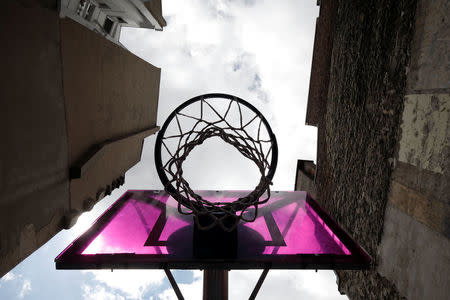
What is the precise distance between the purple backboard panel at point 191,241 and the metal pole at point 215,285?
1.01 feet

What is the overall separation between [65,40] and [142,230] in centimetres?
248

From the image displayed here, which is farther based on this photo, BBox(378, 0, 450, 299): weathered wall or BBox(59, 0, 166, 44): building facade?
BBox(59, 0, 166, 44): building facade

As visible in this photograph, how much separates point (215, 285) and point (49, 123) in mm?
2566

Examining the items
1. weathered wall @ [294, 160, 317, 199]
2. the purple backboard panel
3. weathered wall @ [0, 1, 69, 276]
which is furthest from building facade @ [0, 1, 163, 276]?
weathered wall @ [294, 160, 317, 199]

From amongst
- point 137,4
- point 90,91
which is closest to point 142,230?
point 90,91

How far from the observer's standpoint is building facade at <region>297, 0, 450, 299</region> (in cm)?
271

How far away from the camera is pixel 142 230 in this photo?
316 cm

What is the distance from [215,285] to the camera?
2.82m

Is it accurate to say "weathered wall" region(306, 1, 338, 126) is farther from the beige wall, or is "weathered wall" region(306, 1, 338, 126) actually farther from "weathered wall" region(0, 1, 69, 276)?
"weathered wall" region(0, 1, 69, 276)

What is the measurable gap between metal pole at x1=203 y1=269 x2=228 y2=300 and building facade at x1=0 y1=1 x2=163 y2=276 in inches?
73.3

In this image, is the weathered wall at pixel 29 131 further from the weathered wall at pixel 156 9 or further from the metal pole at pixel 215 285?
the weathered wall at pixel 156 9

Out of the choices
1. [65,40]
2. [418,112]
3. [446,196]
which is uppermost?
[65,40]

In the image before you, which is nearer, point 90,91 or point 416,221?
point 416,221

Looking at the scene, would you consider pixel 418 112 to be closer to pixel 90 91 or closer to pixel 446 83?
pixel 446 83
